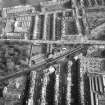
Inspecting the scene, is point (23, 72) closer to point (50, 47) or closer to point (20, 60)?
point (20, 60)

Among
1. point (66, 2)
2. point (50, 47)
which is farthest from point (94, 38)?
point (66, 2)

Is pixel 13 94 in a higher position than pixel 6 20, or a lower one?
lower

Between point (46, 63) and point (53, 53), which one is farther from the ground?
point (53, 53)

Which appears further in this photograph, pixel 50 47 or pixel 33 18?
pixel 33 18

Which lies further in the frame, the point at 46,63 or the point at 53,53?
the point at 53,53

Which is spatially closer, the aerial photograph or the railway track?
the aerial photograph

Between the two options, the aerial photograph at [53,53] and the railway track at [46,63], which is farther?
the railway track at [46,63]

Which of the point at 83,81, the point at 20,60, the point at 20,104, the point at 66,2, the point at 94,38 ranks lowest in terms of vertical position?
the point at 20,104

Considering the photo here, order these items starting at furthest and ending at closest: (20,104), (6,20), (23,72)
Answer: (6,20)
(23,72)
(20,104)

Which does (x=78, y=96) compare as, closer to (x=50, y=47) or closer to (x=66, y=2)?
(x=50, y=47)

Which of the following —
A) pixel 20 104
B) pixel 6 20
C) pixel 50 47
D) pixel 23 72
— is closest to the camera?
pixel 20 104
